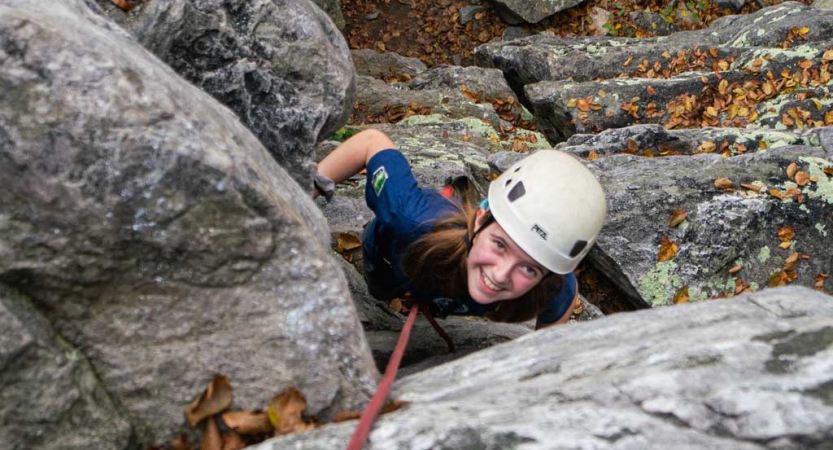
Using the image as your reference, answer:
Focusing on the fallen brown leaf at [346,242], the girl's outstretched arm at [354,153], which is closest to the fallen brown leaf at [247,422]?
the girl's outstretched arm at [354,153]

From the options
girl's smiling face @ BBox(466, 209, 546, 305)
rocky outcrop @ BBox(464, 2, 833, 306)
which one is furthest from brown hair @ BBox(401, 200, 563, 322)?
rocky outcrop @ BBox(464, 2, 833, 306)

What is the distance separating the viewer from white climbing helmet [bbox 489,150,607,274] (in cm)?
331

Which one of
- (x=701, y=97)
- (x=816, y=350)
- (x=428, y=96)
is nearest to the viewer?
(x=816, y=350)

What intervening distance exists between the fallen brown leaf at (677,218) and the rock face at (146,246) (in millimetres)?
3709

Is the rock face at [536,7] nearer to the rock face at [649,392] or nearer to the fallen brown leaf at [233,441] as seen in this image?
the rock face at [649,392]

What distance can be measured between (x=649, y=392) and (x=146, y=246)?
160 centimetres

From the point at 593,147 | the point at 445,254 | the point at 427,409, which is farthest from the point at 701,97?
the point at 427,409

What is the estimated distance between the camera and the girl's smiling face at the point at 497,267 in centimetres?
348

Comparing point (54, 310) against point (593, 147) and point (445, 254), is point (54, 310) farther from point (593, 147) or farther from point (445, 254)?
point (593, 147)

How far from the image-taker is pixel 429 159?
22.9ft

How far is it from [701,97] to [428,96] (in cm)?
331

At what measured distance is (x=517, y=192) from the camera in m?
3.41

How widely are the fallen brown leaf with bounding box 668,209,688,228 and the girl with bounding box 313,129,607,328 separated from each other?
186 centimetres

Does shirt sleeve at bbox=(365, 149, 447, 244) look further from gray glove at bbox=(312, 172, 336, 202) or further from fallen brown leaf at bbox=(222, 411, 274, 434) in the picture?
fallen brown leaf at bbox=(222, 411, 274, 434)
